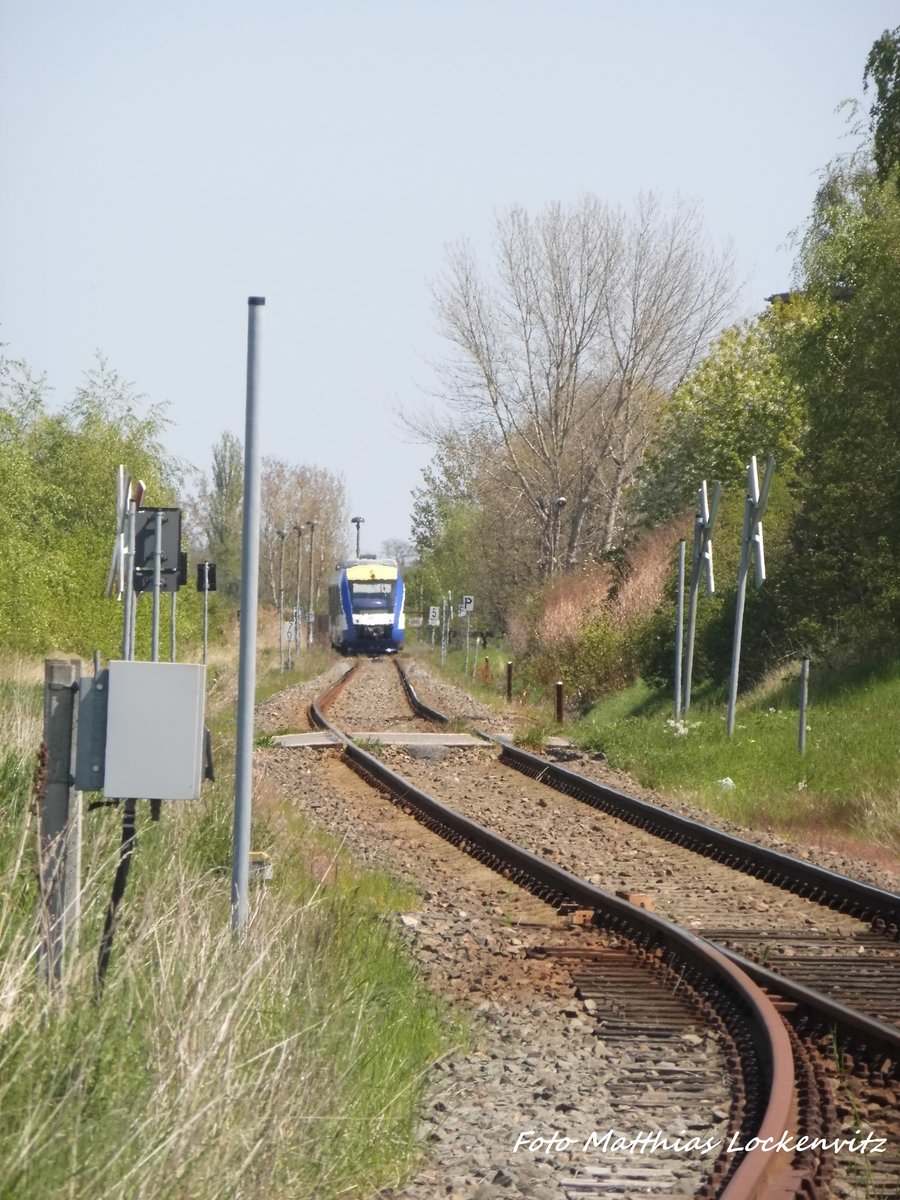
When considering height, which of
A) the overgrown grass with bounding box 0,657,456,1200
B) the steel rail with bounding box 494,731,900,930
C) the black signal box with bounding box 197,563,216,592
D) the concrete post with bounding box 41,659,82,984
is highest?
the black signal box with bounding box 197,563,216,592

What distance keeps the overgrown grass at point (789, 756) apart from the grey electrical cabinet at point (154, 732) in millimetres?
10291

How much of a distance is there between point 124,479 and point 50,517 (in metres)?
29.9

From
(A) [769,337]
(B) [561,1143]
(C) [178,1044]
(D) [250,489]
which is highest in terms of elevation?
(A) [769,337]

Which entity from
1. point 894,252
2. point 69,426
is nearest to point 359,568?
point 69,426

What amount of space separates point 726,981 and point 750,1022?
0.74m

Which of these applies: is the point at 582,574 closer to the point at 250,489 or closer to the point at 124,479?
the point at 124,479

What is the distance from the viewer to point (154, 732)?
552 cm

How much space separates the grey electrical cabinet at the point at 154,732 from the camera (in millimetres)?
5480

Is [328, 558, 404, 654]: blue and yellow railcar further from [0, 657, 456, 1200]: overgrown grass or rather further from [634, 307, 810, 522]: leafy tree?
[0, 657, 456, 1200]: overgrown grass

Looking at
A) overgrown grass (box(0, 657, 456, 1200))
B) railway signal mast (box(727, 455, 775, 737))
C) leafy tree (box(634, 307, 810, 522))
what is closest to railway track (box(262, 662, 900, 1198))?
overgrown grass (box(0, 657, 456, 1200))

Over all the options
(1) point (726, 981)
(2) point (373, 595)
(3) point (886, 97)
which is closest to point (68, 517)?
(2) point (373, 595)

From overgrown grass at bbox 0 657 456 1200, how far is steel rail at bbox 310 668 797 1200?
1.21 meters

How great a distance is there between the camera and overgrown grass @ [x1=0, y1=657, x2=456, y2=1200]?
4.21 m

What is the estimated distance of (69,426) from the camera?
56.7m
